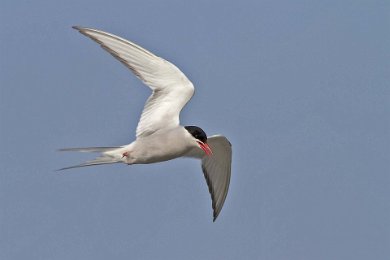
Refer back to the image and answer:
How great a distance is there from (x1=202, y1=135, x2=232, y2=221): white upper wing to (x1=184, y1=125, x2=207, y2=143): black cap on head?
181 cm

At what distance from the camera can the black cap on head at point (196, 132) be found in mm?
16172

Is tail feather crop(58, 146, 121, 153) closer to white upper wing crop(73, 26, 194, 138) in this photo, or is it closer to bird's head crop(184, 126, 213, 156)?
white upper wing crop(73, 26, 194, 138)

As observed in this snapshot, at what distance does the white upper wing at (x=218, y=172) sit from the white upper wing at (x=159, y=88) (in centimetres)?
195

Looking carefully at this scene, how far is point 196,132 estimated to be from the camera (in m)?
16.2

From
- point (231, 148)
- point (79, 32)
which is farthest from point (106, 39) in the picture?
point (231, 148)

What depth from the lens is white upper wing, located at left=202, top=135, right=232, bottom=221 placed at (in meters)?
18.2

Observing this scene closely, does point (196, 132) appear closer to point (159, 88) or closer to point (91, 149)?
point (159, 88)

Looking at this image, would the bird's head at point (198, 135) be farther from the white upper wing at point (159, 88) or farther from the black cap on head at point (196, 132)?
the white upper wing at point (159, 88)

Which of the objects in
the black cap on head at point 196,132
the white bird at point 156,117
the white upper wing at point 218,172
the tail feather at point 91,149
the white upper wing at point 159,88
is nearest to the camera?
the tail feather at point 91,149

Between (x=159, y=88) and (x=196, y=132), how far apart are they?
1.02 metres

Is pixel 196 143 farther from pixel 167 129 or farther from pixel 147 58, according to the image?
pixel 147 58

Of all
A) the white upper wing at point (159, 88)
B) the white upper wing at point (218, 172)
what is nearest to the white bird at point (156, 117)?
the white upper wing at point (159, 88)

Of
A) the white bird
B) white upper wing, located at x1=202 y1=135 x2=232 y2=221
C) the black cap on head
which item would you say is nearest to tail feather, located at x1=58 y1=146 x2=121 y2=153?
the white bird

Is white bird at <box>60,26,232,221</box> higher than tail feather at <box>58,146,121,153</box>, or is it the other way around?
white bird at <box>60,26,232,221</box>
